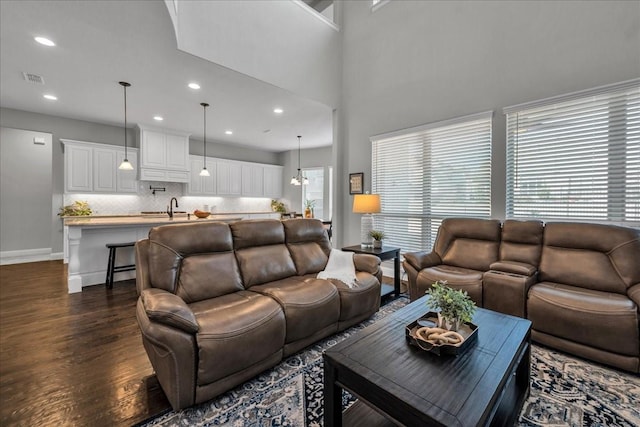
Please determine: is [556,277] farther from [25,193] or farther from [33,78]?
[25,193]

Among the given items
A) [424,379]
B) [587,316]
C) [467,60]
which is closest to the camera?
[424,379]

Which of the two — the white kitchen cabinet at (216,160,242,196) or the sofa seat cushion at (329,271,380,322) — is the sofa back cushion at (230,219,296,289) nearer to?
the sofa seat cushion at (329,271,380,322)

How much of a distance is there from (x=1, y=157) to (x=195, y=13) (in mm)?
5674

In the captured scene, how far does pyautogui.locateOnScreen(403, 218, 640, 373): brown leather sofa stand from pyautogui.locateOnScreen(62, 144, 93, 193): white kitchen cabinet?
257 inches

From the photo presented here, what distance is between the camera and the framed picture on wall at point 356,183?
4.88m

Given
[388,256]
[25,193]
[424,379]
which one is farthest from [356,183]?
[25,193]

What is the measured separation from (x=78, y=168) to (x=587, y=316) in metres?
8.00

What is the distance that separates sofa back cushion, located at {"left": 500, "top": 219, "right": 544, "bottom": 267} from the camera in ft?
9.49

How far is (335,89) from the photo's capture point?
506 cm

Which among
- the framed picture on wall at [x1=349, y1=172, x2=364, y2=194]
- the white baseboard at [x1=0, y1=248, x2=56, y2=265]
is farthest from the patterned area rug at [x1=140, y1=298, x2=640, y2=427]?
the white baseboard at [x1=0, y1=248, x2=56, y2=265]

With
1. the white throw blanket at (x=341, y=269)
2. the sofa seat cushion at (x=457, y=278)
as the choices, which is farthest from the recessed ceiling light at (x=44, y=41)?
the sofa seat cushion at (x=457, y=278)

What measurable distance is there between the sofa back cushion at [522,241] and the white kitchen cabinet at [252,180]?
6.94m

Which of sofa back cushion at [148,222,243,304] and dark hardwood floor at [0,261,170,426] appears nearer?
dark hardwood floor at [0,261,170,426]

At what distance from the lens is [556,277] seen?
267cm
